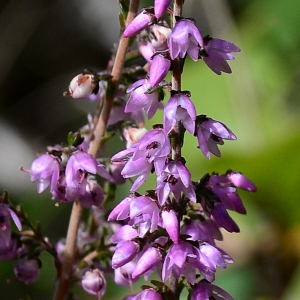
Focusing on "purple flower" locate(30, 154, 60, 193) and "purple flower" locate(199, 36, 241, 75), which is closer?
"purple flower" locate(199, 36, 241, 75)

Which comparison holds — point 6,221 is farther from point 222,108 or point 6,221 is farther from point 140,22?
point 222,108

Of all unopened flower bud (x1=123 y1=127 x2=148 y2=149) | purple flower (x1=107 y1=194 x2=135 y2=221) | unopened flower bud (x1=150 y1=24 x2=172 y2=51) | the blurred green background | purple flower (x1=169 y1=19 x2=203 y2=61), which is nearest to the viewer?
purple flower (x1=169 y1=19 x2=203 y2=61)

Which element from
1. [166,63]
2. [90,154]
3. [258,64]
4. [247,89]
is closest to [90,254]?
[90,154]

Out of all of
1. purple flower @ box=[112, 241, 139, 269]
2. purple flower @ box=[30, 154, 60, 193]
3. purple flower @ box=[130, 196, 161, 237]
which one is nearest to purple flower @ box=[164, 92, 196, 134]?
purple flower @ box=[130, 196, 161, 237]

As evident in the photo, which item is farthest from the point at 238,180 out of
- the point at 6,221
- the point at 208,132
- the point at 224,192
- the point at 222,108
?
the point at 222,108

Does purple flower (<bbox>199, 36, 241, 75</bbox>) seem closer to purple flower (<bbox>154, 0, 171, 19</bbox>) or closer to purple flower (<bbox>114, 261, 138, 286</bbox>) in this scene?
purple flower (<bbox>154, 0, 171, 19</bbox>)

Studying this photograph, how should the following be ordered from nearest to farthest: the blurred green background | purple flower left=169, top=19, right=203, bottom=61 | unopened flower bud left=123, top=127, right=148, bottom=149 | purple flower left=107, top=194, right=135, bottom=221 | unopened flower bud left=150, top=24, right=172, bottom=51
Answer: purple flower left=169, top=19, right=203, bottom=61 < purple flower left=107, top=194, right=135, bottom=221 < unopened flower bud left=150, top=24, right=172, bottom=51 < unopened flower bud left=123, top=127, right=148, bottom=149 < the blurred green background

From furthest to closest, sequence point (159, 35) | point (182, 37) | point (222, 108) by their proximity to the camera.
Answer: point (222, 108)
point (159, 35)
point (182, 37)
